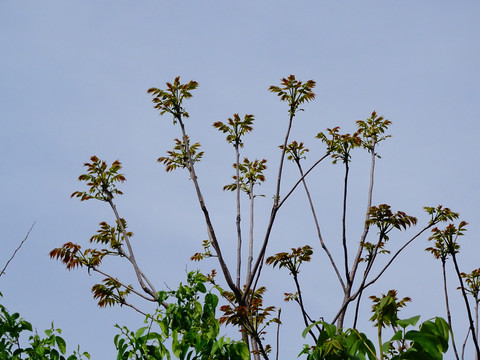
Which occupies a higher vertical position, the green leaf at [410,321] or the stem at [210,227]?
the stem at [210,227]

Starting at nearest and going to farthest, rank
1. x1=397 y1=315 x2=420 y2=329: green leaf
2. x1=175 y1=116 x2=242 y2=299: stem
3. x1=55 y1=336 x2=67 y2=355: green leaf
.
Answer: x1=397 y1=315 x2=420 y2=329: green leaf < x1=55 y1=336 x2=67 y2=355: green leaf < x1=175 y1=116 x2=242 y2=299: stem

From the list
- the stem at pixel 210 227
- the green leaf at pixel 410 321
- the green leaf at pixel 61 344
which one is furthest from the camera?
the stem at pixel 210 227

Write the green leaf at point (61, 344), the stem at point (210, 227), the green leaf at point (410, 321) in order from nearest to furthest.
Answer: the green leaf at point (410, 321) < the green leaf at point (61, 344) < the stem at point (210, 227)

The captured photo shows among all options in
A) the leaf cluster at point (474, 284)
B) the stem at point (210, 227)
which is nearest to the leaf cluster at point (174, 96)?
the stem at point (210, 227)

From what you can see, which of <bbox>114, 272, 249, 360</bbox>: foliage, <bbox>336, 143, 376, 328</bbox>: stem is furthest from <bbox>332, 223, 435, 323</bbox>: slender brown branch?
<bbox>114, 272, 249, 360</bbox>: foliage

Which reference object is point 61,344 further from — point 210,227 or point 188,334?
point 210,227

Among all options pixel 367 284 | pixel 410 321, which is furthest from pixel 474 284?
pixel 410 321

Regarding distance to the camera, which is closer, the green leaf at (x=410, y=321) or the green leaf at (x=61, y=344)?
the green leaf at (x=410, y=321)

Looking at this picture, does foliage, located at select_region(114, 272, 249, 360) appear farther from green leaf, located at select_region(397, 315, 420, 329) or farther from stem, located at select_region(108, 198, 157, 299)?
stem, located at select_region(108, 198, 157, 299)

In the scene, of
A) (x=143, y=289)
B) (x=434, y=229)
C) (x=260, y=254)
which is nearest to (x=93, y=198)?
(x=143, y=289)

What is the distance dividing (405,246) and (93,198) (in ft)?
13.5

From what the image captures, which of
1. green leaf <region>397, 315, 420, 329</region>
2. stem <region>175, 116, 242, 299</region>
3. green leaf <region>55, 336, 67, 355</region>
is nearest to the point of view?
green leaf <region>397, 315, 420, 329</region>

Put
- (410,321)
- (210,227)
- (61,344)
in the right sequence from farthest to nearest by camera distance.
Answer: (210,227), (61,344), (410,321)

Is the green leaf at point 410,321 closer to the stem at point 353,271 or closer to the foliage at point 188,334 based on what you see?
the foliage at point 188,334
